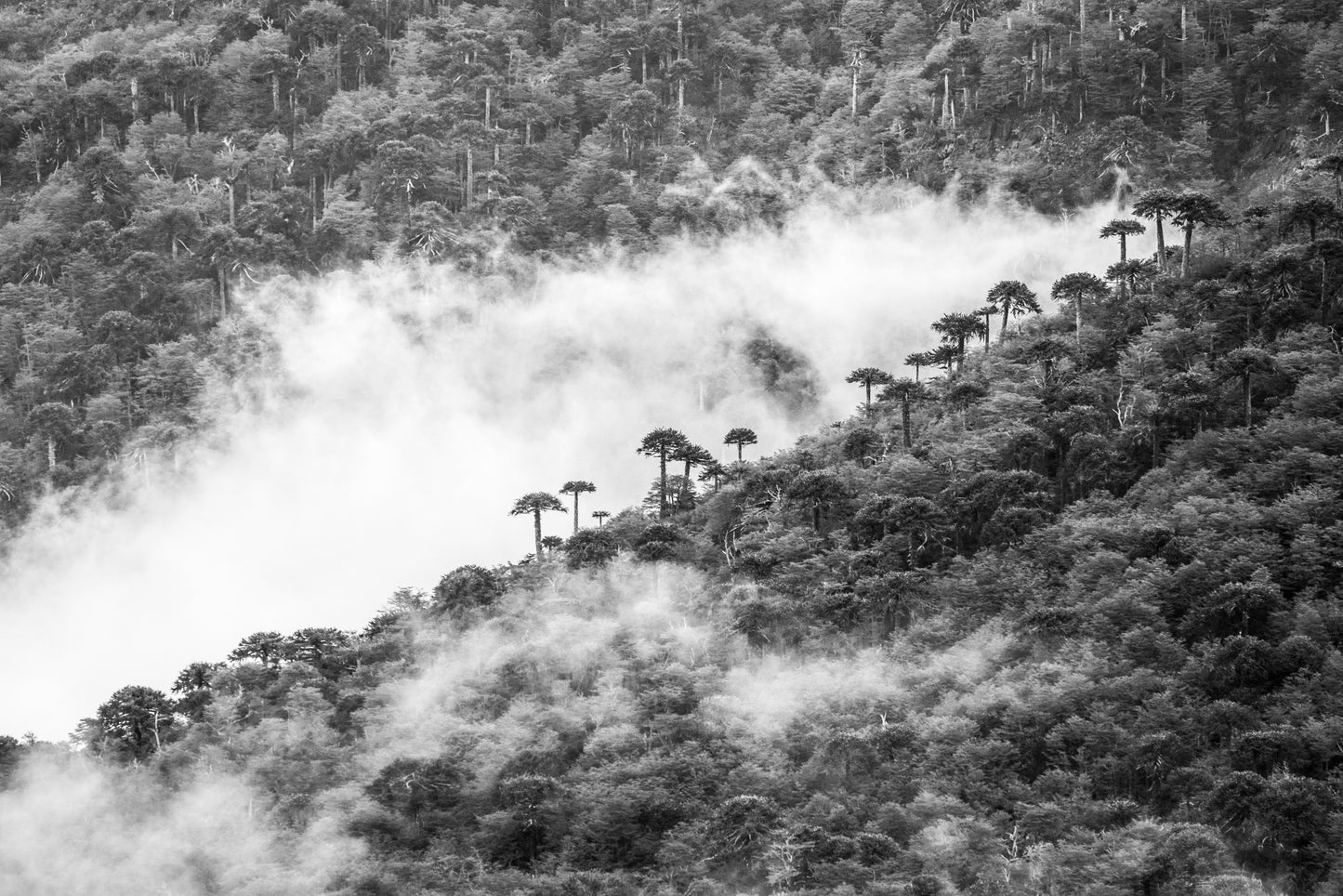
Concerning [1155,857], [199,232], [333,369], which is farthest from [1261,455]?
[199,232]

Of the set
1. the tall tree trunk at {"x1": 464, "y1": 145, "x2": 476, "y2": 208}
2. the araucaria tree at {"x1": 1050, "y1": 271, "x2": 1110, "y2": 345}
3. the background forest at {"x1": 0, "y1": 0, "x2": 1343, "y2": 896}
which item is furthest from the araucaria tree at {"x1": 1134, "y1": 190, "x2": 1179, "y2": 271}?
the tall tree trunk at {"x1": 464, "y1": 145, "x2": 476, "y2": 208}

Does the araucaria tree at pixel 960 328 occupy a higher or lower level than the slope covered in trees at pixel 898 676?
→ higher

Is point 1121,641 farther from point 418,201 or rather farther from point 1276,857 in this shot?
point 418,201

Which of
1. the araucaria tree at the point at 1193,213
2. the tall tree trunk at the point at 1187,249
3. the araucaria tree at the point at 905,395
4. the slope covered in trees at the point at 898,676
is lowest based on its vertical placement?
the slope covered in trees at the point at 898,676

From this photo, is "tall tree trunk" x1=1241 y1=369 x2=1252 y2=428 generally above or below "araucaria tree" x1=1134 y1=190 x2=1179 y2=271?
below

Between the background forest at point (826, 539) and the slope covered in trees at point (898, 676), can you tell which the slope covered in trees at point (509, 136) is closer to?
the background forest at point (826, 539)

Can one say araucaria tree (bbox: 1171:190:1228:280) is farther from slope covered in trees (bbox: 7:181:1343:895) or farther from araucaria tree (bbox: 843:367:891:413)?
araucaria tree (bbox: 843:367:891:413)

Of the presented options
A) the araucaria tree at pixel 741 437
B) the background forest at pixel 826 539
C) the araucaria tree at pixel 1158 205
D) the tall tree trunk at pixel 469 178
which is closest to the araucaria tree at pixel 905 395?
the background forest at pixel 826 539

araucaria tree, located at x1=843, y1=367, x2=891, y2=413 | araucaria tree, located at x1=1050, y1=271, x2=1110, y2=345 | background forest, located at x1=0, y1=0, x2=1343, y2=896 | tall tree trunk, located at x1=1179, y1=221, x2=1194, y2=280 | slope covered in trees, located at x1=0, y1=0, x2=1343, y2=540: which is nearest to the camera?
background forest, located at x1=0, y1=0, x2=1343, y2=896
